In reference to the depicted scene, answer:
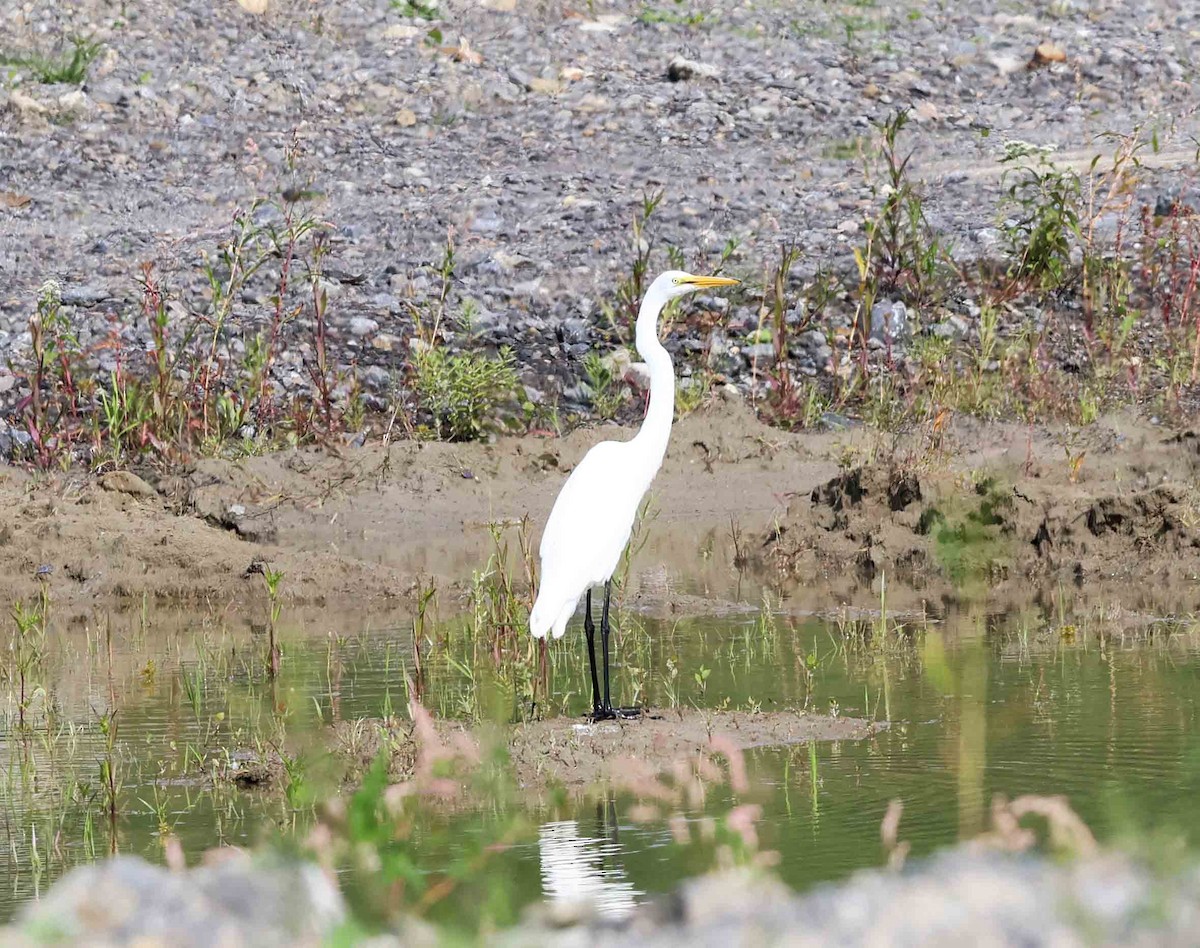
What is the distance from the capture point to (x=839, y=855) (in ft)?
17.7

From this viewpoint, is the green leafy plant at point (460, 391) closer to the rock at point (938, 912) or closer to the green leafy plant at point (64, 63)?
the green leafy plant at point (64, 63)

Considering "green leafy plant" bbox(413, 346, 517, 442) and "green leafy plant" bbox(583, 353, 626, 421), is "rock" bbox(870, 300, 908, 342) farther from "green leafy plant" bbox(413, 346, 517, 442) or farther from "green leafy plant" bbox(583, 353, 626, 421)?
"green leafy plant" bbox(413, 346, 517, 442)

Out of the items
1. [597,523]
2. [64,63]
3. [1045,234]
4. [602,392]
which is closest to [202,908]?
[597,523]

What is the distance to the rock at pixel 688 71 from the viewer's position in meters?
21.7

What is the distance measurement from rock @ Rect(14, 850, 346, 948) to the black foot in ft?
11.7

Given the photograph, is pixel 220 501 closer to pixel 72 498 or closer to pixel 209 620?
pixel 72 498

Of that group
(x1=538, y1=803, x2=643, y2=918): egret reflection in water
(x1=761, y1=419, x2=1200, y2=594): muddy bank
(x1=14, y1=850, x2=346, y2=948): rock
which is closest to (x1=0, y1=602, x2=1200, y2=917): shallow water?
(x1=538, y1=803, x2=643, y2=918): egret reflection in water

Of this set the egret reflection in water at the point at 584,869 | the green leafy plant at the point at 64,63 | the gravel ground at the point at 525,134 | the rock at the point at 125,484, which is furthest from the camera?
the green leafy plant at the point at 64,63

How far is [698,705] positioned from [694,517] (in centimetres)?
542

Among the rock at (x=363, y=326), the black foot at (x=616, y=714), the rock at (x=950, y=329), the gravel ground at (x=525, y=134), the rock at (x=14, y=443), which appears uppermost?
the gravel ground at (x=525, y=134)

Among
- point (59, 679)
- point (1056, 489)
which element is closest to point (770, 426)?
point (1056, 489)

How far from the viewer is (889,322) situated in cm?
1517

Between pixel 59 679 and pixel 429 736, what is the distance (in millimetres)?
4973

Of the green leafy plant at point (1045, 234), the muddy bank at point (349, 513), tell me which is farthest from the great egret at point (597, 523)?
the green leafy plant at point (1045, 234)
